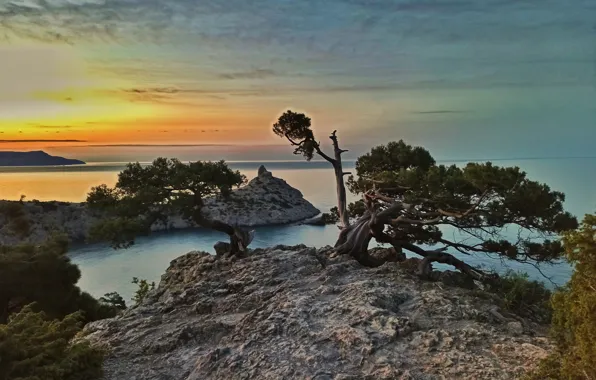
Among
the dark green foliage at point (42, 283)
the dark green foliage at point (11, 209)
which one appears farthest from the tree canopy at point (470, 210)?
the dark green foliage at point (11, 209)

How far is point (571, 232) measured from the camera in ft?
16.0

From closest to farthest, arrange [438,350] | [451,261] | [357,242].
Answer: [438,350]
[451,261]
[357,242]

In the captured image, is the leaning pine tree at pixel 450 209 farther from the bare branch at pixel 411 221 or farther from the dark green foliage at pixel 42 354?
the dark green foliage at pixel 42 354

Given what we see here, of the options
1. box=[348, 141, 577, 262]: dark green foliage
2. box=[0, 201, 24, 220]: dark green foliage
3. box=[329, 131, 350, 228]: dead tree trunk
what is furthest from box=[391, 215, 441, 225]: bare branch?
box=[0, 201, 24, 220]: dark green foliage

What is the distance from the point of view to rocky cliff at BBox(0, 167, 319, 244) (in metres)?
42.3

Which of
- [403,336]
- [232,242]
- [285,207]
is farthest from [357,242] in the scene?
[285,207]

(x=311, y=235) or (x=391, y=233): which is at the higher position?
(x=391, y=233)

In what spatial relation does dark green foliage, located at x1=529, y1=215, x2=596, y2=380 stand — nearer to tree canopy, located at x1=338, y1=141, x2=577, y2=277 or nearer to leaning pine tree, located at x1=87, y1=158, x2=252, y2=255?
tree canopy, located at x1=338, y1=141, x2=577, y2=277

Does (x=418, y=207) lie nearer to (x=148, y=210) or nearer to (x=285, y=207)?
(x=148, y=210)

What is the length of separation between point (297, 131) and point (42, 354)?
1026 cm

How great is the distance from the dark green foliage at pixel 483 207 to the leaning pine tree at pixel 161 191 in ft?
14.9

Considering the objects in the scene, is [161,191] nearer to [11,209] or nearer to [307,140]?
[307,140]

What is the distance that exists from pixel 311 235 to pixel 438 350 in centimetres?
3303

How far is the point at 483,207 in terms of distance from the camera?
11.1 m
